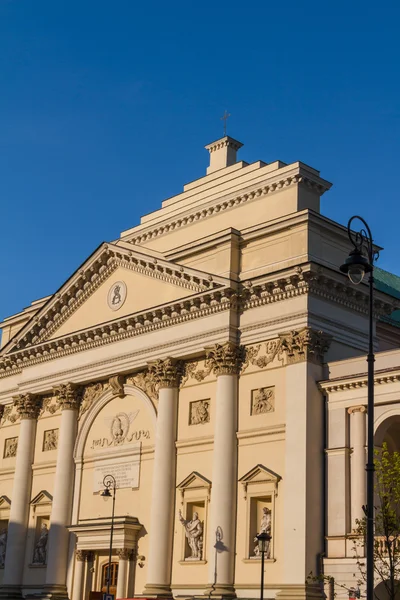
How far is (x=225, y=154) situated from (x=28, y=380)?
14.0 meters

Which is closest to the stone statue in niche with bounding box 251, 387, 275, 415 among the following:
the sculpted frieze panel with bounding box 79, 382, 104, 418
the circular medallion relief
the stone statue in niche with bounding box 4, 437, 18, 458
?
the circular medallion relief

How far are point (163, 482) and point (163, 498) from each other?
0.60 metres

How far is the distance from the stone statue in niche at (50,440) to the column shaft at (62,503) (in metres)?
1.25

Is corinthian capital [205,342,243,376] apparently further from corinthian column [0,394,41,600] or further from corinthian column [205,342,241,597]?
corinthian column [0,394,41,600]

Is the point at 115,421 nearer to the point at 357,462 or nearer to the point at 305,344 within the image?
the point at 305,344

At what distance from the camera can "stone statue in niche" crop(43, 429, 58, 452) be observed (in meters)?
43.3

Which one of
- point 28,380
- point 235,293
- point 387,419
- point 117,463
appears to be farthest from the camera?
point 28,380

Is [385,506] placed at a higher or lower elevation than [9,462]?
lower

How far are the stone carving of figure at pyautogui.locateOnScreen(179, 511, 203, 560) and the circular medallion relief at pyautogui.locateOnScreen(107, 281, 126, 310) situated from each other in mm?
10207

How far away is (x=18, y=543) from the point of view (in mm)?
42812

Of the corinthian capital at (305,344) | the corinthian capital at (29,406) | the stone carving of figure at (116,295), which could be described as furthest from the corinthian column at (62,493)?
Result: the corinthian capital at (305,344)

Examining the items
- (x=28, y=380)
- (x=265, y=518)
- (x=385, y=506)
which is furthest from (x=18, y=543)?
(x=385, y=506)

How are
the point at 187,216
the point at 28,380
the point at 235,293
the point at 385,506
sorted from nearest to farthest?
the point at 385,506 < the point at 235,293 < the point at 187,216 < the point at 28,380

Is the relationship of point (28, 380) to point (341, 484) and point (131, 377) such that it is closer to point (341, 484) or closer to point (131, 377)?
point (131, 377)
